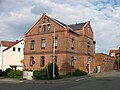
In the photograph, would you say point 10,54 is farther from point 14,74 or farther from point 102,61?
point 102,61

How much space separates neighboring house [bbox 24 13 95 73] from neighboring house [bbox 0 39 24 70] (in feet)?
39.3

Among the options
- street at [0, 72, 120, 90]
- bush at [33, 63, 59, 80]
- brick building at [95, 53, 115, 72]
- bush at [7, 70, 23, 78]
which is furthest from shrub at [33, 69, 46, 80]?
brick building at [95, 53, 115, 72]

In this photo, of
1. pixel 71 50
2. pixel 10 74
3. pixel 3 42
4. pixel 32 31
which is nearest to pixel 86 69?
pixel 71 50

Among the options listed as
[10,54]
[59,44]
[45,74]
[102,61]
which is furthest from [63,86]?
[10,54]

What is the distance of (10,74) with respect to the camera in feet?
121

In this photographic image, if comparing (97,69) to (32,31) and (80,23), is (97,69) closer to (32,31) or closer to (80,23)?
(80,23)

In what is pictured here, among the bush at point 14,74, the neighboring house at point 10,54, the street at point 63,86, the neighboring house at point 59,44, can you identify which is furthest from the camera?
the neighboring house at point 10,54

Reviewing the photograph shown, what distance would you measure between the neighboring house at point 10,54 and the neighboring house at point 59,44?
12.0 metres

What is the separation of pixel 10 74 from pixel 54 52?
9570 mm

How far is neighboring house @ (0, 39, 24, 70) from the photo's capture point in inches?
2293

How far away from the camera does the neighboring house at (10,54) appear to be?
58250mm

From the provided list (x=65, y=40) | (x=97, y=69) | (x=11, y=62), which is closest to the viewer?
(x=65, y=40)

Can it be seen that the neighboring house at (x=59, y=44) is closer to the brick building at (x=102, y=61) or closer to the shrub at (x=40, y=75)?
the brick building at (x=102, y=61)

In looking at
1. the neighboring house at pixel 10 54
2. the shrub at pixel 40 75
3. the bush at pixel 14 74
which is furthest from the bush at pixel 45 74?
the neighboring house at pixel 10 54
